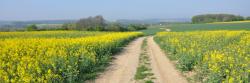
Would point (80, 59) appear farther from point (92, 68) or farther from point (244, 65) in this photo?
point (244, 65)

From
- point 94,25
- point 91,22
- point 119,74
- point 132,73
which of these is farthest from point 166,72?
point 91,22

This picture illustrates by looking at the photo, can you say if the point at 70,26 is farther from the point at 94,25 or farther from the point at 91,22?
the point at 91,22

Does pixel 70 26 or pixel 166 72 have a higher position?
pixel 166 72

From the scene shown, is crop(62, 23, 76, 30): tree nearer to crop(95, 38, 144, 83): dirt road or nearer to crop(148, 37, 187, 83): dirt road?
crop(148, 37, 187, 83): dirt road

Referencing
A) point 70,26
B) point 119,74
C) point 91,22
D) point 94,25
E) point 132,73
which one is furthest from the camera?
point 91,22

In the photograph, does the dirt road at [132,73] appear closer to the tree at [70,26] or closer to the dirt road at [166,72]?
the dirt road at [166,72]

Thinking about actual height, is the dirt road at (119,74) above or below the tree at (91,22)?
above

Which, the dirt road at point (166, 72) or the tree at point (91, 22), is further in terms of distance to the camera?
the tree at point (91, 22)

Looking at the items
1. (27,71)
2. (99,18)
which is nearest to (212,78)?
(27,71)

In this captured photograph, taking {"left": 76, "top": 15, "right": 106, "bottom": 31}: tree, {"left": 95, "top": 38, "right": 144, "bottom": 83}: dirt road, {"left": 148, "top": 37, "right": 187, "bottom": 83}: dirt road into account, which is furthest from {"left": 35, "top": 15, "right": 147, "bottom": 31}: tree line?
{"left": 95, "top": 38, "right": 144, "bottom": 83}: dirt road

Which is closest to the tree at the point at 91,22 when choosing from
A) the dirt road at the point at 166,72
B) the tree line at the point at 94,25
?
the tree line at the point at 94,25

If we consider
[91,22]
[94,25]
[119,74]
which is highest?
[119,74]

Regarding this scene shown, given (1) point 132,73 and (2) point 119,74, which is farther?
(1) point 132,73

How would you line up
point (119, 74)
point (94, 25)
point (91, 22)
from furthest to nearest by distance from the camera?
1. point (91, 22)
2. point (94, 25)
3. point (119, 74)
